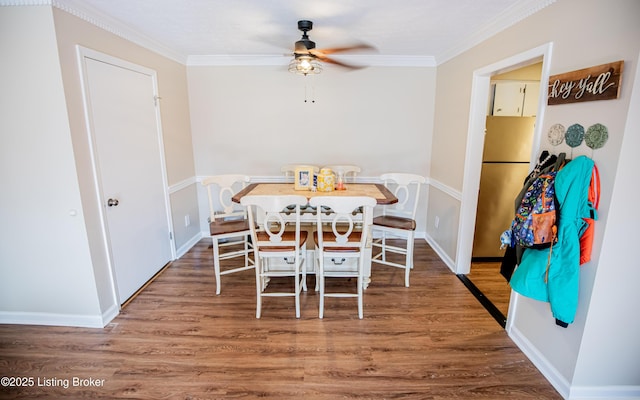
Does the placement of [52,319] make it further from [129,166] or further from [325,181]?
[325,181]

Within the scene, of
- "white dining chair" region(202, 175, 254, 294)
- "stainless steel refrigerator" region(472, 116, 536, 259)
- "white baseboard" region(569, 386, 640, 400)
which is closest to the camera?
"white baseboard" region(569, 386, 640, 400)

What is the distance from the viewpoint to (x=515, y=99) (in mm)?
3258

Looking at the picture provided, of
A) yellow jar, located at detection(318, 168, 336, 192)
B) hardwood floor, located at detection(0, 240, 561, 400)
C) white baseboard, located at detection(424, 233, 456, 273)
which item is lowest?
hardwood floor, located at detection(0, 240, 561, 400)

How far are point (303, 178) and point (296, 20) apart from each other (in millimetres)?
1390

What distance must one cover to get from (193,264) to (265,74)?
2501mm

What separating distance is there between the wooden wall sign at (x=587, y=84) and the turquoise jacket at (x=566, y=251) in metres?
0.33

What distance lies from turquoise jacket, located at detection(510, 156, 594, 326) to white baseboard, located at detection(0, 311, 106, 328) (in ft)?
10.2

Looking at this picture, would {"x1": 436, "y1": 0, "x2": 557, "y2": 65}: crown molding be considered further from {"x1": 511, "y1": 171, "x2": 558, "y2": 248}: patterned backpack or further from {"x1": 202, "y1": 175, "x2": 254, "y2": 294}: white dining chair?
{"x1": 202, "y1": 175, "x2": 254, "y2": 294}: white dining chair

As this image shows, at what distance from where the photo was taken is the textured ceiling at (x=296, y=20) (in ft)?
6.98

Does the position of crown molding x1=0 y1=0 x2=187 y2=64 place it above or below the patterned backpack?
above

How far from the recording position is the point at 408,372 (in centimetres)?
193

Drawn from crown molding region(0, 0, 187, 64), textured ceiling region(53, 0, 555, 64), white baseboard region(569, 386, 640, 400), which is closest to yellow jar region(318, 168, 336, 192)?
textured ceiling region(53, 0, 555, 64)

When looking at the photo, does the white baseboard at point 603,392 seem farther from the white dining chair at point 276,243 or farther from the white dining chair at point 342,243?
the white dining chair at point 276,243

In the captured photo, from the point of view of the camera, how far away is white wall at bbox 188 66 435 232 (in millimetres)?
3834
